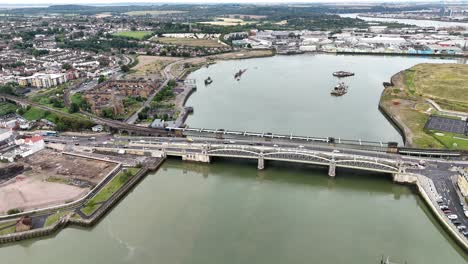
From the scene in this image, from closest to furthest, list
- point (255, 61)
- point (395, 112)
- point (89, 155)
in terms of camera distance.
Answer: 1. point (89, 155)
2. point (395, 112)
3. point (255, 61)

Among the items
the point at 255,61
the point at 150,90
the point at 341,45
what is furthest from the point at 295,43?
the point at 150,90

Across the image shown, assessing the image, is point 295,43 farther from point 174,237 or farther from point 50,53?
point 174,237

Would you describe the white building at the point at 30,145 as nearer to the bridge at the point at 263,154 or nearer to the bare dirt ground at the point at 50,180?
the bare dirt ground at the point at 50,180

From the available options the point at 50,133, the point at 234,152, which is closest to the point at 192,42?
the point at 50,133

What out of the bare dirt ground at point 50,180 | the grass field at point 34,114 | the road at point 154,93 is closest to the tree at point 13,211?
the bare dirt ground at point 50,180

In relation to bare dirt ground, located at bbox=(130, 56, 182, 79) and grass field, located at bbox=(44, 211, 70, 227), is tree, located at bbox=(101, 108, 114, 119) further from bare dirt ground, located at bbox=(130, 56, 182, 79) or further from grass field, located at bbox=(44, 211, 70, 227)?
bare dirt ground, located at bbox=(130, 56, 182, 79)

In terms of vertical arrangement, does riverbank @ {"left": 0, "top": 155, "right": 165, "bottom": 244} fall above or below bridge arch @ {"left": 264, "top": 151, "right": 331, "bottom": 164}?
below

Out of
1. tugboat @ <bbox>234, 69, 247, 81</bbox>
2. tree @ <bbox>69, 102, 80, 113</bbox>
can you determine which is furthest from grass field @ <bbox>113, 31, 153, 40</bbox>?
tree @ <bbox>69, 102, 80, 113</bbox>
